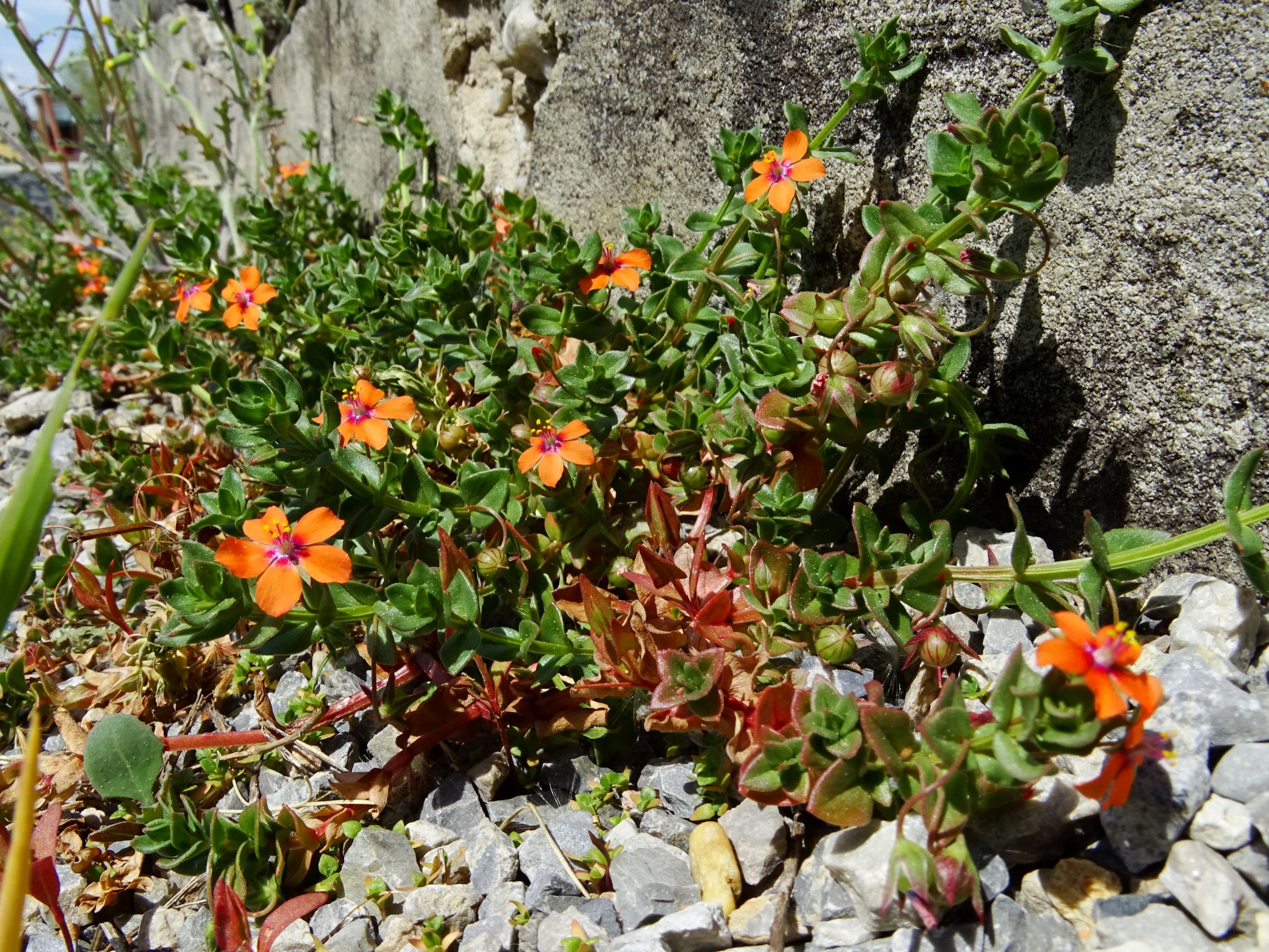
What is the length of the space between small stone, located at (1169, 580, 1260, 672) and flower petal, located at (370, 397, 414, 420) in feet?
5.86

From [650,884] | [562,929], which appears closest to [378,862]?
[562,929]

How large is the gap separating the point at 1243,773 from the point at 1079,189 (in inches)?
48.9

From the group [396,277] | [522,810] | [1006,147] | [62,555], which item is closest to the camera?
[1006,147]

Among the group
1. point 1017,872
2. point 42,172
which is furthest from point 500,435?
point 42,172

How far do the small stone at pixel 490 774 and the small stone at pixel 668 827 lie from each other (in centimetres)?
35

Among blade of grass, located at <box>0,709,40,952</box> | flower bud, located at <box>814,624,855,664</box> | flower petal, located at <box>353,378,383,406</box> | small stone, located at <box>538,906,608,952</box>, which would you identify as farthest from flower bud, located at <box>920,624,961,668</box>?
blade of grass, located at <box>0,709,40,952</box>

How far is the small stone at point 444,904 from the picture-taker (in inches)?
72.2

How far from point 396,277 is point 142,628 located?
1498mm

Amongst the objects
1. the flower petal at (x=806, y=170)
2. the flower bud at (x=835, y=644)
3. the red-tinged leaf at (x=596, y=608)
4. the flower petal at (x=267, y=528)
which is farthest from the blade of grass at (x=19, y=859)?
the flower petal at (x=806, y=170)

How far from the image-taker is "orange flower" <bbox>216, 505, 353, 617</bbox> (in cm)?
179

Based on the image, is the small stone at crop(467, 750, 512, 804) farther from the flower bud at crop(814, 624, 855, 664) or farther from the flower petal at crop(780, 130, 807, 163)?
the flower petal at crop(780, 130, 807, 163)

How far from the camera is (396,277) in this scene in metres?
3.44

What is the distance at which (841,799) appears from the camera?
5.20ft

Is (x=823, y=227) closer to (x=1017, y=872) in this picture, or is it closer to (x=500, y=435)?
(x=500, y=435)
